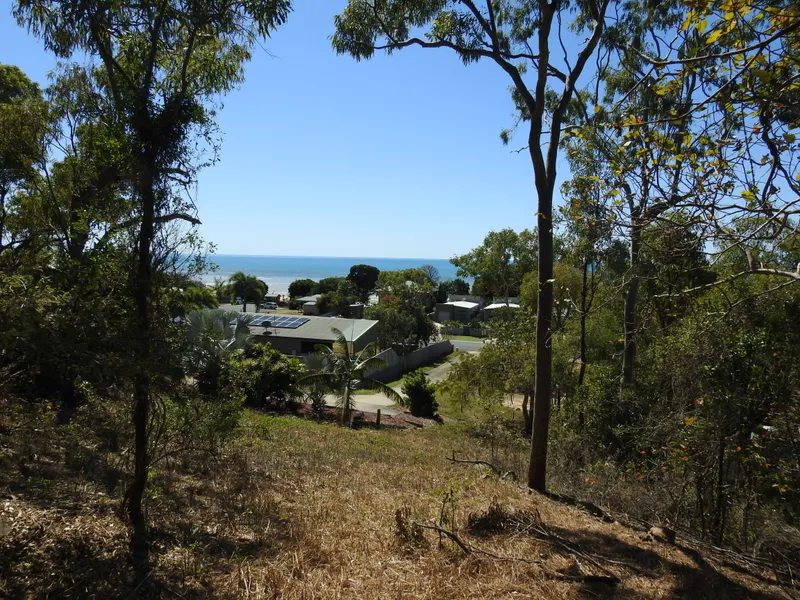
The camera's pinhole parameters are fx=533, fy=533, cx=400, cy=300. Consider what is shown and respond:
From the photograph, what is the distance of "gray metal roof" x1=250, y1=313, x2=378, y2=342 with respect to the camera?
3466 cm

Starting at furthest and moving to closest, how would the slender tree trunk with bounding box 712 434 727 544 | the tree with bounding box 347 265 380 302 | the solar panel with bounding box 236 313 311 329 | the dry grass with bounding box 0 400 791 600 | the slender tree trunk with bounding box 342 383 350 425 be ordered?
the tree with bounding box 347 265 380 302 < the solar panel with bounding box 236 313 311 329 < the slender tree trunk with bounding box 342 383 350 425 < the slender tree trunk with bounding box 712 434 727 544 < the dry grass with bounding box 0 400 791 600

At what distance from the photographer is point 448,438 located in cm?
1877

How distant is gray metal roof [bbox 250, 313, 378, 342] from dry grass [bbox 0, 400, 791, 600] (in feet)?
85.2

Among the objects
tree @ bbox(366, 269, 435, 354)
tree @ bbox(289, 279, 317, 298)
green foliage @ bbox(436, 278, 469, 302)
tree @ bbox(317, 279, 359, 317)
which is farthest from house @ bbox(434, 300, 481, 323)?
tree @ bbox(289, 279, 317, 298)

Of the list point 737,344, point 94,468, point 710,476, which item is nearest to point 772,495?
point 710,476

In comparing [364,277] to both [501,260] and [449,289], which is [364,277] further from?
[501,260]

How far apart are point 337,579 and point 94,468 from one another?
4.50m

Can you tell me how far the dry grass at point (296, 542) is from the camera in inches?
175

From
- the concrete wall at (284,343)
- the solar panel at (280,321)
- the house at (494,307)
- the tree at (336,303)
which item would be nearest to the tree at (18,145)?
the house at (494,307)

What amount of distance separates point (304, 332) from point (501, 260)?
19.7 m

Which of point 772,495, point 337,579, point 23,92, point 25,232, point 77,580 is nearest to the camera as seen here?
point 77,580

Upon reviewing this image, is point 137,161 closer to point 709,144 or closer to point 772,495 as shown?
point 709,144

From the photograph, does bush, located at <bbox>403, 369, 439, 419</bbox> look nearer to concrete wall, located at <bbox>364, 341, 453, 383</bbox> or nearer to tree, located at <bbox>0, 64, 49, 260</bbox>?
concrete wall, located at <bbox>364, 341, 453, 383</bbox>

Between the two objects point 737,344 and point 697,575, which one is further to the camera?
point 737,344
